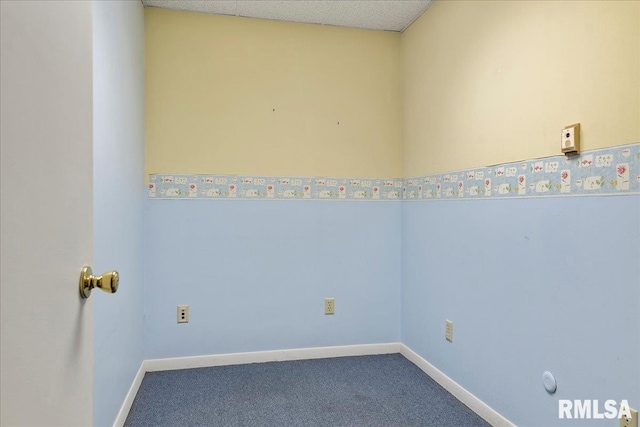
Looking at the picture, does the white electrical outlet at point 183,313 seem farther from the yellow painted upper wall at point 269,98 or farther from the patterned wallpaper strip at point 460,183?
the yellow painted upper wall at point 269,98

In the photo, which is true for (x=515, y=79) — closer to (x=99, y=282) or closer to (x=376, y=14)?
(x=376, y=14)

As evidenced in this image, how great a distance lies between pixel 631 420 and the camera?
4.23 feet

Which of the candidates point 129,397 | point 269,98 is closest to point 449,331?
point 129,397

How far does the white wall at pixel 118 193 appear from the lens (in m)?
1.57

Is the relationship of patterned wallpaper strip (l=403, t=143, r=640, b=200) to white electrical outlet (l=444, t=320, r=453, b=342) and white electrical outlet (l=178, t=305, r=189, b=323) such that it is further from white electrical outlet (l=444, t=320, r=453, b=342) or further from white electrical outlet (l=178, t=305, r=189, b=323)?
white electrical outlet (l=178, t=305, r=189, b=323)

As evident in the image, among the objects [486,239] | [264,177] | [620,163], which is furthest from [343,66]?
[620,163]

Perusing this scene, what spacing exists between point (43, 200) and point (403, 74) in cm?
280

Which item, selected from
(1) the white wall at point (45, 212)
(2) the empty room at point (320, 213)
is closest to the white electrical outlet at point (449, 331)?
(2) the empty room at point (320, 213)

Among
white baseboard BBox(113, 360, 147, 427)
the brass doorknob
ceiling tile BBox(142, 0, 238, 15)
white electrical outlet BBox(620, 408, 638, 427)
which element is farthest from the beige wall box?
white baseboard BBox(113, 360, 147, 427)

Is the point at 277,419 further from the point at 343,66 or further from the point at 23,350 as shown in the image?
the point at 343,66

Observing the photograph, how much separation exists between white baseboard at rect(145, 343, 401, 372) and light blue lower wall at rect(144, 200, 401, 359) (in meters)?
0.04

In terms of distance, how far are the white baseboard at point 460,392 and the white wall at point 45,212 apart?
1.86m

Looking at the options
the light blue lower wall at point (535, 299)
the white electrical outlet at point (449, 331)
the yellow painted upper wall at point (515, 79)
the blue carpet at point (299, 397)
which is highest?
the yellow painted upper wall at point (515, 79)

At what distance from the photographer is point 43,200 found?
569mm
